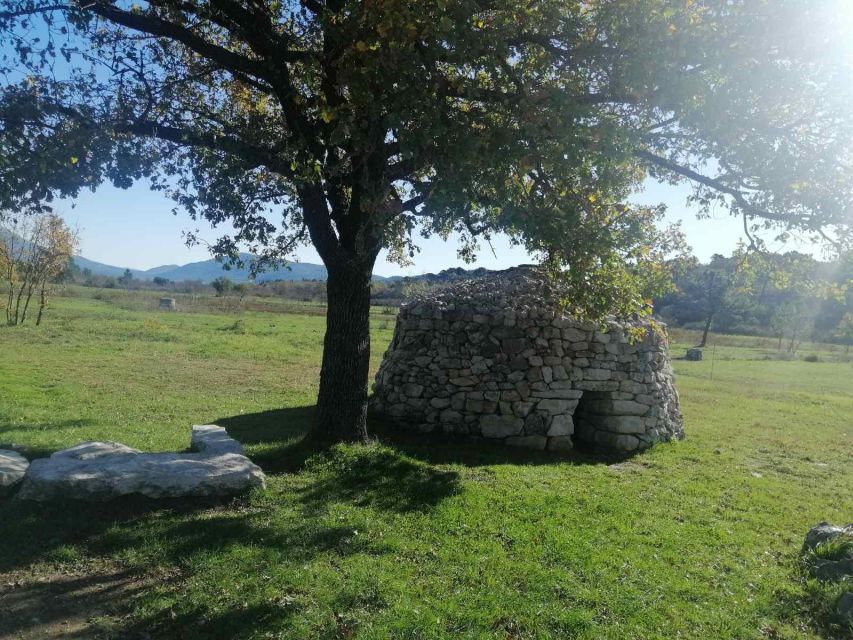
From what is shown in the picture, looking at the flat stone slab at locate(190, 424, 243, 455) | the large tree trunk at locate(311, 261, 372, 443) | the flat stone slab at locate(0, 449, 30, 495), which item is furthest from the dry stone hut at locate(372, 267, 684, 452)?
the flat stone slab at locate(0, 449, 30, 495)

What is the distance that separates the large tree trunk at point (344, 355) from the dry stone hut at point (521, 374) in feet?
8.87

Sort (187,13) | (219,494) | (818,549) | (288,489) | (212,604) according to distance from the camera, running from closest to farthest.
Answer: (212,604)
(818,549)
(219,494)
(288,489)
(187,13)

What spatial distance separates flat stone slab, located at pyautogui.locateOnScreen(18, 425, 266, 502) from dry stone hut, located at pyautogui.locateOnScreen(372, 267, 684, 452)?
15.6 feet

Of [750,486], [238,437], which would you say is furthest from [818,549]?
[238,437]

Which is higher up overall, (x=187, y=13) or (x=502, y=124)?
(x=187, y=13)

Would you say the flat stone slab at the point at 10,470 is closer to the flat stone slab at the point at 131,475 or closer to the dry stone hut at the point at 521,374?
the flat stone slab at the point at 131,475

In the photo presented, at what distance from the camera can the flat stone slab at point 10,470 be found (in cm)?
693

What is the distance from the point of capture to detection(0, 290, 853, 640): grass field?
4938 mm

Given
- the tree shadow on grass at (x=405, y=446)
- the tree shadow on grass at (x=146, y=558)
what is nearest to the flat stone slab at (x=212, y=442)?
the tree shadow on grass at (x=405, y=446)

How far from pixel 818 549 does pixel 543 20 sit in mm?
6936

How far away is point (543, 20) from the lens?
758 cm

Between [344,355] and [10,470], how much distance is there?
442 centimetres

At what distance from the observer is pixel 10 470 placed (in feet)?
23.2

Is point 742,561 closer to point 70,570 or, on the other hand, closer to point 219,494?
point 219,494
